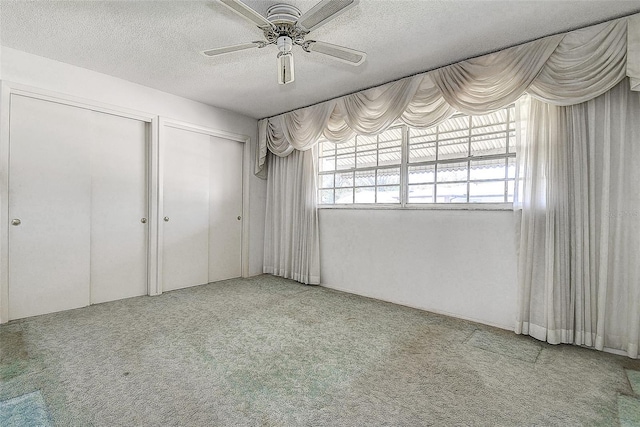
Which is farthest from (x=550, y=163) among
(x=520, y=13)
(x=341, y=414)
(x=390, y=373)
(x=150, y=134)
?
(x=150, y=134)

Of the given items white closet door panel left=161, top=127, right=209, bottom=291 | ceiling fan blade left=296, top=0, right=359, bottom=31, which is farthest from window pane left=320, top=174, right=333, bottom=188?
ceiling fan blade left=296, top=0, right=359, bottom=31

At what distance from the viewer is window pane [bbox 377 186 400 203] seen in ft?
11.5

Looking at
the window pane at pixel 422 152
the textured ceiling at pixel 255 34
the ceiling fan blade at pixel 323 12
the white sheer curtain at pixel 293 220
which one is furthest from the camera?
the white sheer curtain at pixel 293 220

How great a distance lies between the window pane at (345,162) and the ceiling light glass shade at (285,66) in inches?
70.2

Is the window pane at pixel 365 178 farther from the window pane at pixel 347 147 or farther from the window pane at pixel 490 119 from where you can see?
the window pane at pixel 490 119

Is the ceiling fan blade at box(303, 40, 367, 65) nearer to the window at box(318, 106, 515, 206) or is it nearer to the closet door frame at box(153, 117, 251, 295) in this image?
the window at box(318, 106, 515, 206)

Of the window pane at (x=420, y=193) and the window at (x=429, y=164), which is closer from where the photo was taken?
the window at (x=429, y=164)

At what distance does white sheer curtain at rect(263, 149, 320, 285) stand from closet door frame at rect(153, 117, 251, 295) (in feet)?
1.13

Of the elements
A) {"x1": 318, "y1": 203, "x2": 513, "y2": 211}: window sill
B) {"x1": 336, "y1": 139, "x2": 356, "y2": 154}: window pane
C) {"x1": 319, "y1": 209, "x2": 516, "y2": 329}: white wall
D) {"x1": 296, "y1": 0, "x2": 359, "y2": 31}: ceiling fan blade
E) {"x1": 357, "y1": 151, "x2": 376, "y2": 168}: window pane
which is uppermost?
{"x1": 296, "y1": 0, "x2": 359, "y2": 31}: ceiling fan blade

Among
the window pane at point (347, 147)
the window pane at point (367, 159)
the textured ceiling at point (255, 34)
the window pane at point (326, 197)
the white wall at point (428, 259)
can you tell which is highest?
the textured ceiling at point (255, 34)

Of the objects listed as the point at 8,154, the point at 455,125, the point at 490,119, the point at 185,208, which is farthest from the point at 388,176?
the point at 8,154

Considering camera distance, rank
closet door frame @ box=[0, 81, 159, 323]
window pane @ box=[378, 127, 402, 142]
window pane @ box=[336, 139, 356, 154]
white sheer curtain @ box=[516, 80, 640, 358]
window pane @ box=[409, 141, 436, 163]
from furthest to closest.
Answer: window pane @ box=[336, 139, 356, 154], window pane @ box=[378, 127, 402, 142], window pane @ box=[409, 141, 436, 163], closet door frame @ box=[0, 81, 159, 323], white sheer curtain @ box=[516, 80, 640, 358]

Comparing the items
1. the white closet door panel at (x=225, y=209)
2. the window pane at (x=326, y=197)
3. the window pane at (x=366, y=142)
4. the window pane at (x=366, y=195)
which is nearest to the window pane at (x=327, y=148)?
the window pane at (x=366, y=142)

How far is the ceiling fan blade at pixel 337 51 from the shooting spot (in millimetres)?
2145
